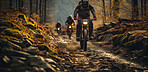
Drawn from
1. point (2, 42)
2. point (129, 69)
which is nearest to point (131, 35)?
point (129, 69)

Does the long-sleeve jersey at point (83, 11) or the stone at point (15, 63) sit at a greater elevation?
the long-sleeve jersey at point (83, 11)

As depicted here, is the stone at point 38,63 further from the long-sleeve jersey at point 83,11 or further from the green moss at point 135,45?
the long-sleeve jersey at point 83,11

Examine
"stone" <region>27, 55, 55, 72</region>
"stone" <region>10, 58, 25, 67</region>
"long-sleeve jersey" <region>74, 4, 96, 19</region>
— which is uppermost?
"long-sleeve jersey" <region>74, 4, 96, 19</region>

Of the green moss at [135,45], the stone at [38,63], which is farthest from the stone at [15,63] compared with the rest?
the green moss at [135,45]

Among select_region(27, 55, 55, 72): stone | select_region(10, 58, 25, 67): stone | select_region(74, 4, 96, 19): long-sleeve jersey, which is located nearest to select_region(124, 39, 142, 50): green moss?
select_region(74, 4, 96, 19): long-sleeve jersey

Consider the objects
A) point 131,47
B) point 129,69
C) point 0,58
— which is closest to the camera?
point 0,58

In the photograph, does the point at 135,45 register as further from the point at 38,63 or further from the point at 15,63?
the point at 15,63

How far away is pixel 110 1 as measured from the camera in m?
14.9

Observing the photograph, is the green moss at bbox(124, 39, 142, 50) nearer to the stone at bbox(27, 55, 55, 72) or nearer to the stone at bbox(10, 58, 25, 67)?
the stone at bbox(27, 55, 55, 72)

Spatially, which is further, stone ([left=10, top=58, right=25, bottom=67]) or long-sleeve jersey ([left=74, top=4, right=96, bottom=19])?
long-sleeve jersey ([left=74, top=4, right=96, bottom=19])

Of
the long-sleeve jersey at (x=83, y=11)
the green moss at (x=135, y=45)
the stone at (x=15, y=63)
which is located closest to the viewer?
the stone at (x=15, y=63)

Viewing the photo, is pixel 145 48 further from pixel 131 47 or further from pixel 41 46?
pixel 41 46

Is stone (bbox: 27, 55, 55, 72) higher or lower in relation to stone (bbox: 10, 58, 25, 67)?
lower

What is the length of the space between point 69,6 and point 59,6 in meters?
8.50
